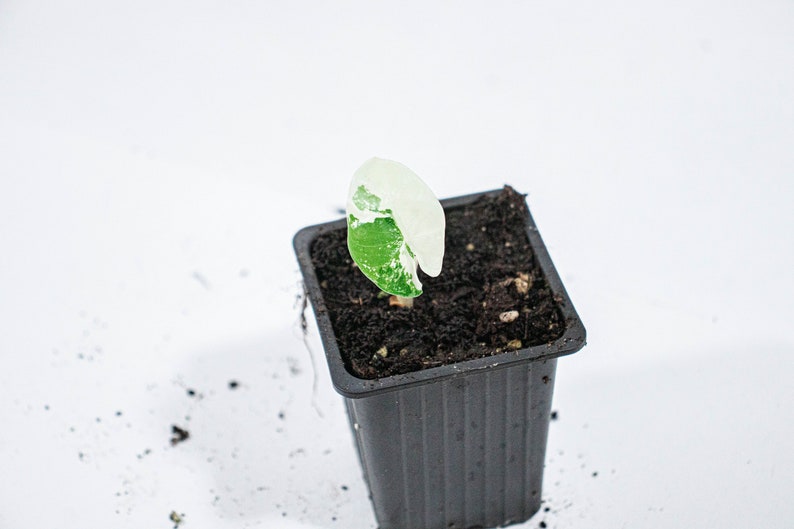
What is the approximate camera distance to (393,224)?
37.7 inches

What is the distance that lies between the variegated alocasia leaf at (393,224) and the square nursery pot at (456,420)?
106mm

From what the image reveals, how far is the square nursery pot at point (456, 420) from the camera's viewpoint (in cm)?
100

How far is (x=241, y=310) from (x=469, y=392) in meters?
0.58

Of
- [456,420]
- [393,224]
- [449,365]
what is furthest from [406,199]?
[456,420]

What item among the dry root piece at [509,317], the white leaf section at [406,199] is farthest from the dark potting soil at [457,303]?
the white leaf section at [406,199]

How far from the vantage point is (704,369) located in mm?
1381

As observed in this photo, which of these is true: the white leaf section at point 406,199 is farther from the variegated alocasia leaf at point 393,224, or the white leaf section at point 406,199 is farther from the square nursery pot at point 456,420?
the square nursery pot at point 456,420

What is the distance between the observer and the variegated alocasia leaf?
916 millimetres

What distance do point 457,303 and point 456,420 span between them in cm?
13

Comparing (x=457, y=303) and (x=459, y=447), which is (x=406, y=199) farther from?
(x=459, y=447)

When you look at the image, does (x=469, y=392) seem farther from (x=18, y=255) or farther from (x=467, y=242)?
(x=18, y=255)

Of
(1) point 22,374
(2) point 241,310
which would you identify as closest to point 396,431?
(2) point 241,310

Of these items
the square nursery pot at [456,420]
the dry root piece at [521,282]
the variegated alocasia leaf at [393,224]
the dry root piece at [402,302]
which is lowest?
the square nursery pot at [456,420]

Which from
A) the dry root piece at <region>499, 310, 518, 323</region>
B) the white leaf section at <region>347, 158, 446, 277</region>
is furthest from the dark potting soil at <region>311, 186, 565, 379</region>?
the white leaf section at <region>347, 158, 446, 277</region>
